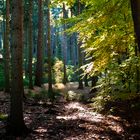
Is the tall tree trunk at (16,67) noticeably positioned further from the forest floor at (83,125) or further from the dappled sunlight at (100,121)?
the dappled sunlight at (100,121)

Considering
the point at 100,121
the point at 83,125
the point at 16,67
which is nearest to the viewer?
the point at 16,67

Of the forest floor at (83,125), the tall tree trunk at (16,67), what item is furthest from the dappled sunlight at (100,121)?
the tall tree trunk at (16,67)

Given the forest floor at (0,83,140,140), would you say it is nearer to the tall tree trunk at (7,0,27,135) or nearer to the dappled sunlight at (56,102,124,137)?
the dappled sunlight at (56,102,124,137)

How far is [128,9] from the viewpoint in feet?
35.3

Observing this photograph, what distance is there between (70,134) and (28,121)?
7.44ft

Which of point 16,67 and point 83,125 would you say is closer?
point 16,67

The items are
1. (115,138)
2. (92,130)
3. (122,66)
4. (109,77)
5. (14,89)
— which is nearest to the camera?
(14,89)

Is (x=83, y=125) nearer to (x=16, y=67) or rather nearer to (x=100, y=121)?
(x=100, y=121)

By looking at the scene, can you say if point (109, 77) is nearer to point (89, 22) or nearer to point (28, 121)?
point (89, 22)

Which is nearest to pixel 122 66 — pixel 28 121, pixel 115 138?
pixel 115 138

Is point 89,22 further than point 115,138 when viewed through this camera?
Yes

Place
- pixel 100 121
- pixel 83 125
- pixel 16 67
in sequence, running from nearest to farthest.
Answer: pixel 16 67
pixel 83 125
pixel 100 121

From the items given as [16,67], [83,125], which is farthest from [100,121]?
[16,67]

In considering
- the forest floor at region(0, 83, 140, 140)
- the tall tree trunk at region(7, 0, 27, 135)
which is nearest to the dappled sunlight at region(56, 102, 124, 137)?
the forest floor at region(0, 83, 140, 140)
